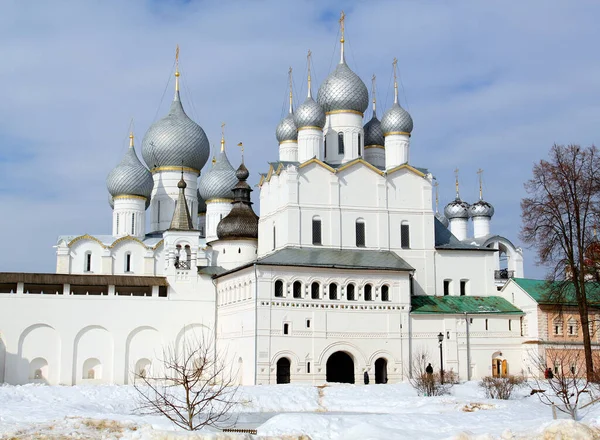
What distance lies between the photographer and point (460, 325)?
125ft

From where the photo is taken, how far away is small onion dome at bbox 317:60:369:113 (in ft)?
137

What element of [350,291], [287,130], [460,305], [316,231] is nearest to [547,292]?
[460,305]

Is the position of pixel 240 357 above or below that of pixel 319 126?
below

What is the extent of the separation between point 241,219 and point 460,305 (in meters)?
11.5

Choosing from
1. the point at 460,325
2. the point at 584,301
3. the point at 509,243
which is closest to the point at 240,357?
the point at 460,325

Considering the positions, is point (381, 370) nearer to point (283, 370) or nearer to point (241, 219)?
point (283, 370)

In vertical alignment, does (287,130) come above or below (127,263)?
above

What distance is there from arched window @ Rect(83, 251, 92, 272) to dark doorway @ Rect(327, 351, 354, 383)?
49.8ft

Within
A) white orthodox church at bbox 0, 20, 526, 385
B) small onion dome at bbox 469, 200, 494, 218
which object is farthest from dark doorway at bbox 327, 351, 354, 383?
small onion dome at bbox 469, 200, 494, 218

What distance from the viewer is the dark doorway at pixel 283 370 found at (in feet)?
Answer: 117

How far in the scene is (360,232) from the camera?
39594 millimetres

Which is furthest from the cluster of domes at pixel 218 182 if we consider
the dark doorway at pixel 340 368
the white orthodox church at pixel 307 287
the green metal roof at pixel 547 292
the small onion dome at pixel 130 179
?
the green metal roof at pixel 547 292

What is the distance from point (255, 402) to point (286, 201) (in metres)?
12.5

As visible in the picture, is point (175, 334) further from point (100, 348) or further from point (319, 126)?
point (319, 126)
